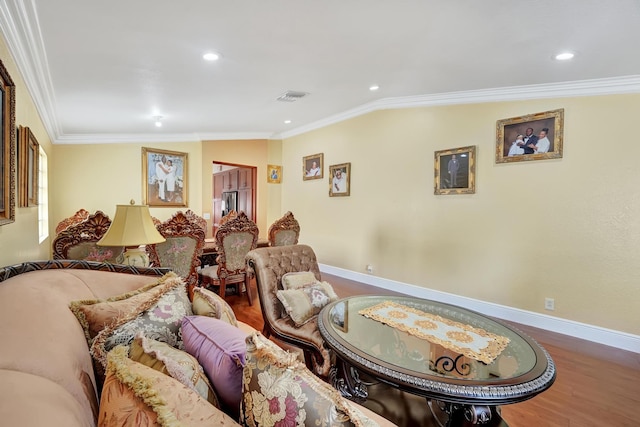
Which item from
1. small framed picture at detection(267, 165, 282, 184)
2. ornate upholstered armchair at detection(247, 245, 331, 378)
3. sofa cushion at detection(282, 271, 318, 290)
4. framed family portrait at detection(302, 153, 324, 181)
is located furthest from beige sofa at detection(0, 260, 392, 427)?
small framed picture at detection(267, 165, 282, 184)

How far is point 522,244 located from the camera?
10.2 feet

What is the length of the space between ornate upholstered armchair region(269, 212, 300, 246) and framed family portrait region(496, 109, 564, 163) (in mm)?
2593

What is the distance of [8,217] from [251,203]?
4301 mm

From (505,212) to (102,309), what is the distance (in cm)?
368

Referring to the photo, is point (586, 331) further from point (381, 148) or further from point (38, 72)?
point (38, 72)

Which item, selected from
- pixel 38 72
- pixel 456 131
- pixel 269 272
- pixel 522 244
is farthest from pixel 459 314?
pixel 38 72

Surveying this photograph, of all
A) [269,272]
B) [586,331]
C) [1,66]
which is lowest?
[586,331]

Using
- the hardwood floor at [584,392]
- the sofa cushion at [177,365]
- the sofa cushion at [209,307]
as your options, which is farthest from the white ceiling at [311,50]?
the hardwood floor at [584,392]

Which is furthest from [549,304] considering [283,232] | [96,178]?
[96,178]

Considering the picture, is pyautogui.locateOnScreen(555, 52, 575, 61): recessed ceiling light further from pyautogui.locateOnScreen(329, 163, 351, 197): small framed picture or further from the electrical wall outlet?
pyautogui.locateOnScreen(329, 163, 351, 197): small framed picture

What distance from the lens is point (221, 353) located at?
931mm

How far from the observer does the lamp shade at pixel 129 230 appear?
6.26 feet

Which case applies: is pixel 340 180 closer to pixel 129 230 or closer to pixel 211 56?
pixel 211 56

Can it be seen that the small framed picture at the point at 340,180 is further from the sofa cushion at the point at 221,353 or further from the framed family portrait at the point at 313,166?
Answer: the sofa cushion at the point at 221,353
